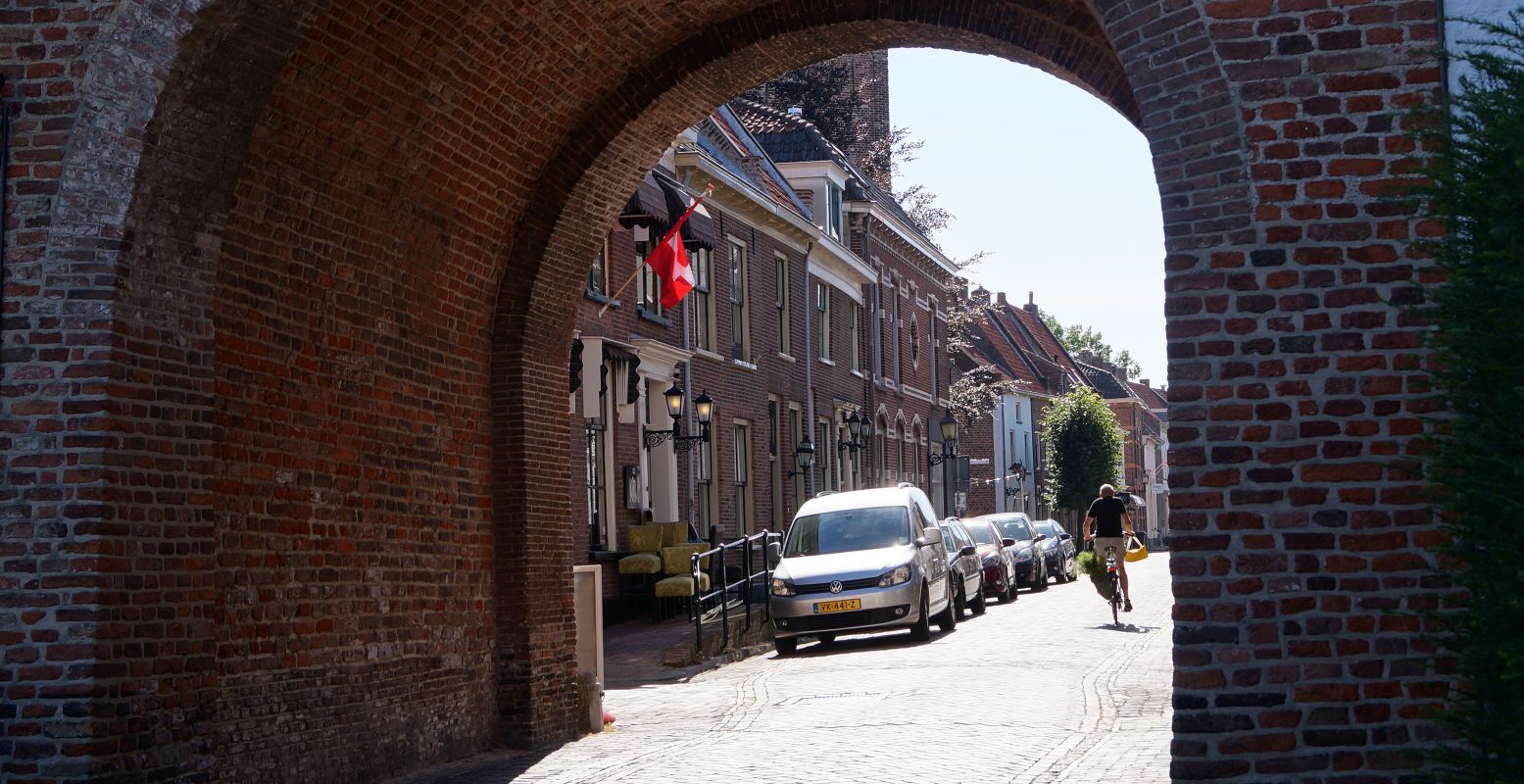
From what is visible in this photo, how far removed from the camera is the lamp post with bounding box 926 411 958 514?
38.6 m

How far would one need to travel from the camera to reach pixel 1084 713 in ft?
39.1

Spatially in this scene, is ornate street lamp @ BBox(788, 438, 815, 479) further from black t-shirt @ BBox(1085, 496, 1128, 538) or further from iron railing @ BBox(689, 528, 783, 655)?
black t-shirt @ BBox(1085, 496, 1128, 538)

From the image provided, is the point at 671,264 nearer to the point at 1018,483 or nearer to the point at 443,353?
the point at 443,353

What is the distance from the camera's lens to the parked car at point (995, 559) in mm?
26453

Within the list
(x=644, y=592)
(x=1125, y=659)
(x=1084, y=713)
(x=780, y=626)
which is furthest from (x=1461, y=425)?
(x=644, y=592)

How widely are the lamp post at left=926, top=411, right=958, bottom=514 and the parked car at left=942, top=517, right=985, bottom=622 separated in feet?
45.4

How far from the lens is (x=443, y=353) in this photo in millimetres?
10625

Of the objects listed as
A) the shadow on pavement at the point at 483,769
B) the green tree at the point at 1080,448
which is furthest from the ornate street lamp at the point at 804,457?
the green tree at the point at 1080,448

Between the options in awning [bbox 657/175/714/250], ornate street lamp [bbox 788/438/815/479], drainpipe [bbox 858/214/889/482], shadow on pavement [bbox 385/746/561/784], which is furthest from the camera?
drainpipe [bbox 858/214/889/482]

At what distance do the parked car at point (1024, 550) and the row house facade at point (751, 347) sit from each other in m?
3.64

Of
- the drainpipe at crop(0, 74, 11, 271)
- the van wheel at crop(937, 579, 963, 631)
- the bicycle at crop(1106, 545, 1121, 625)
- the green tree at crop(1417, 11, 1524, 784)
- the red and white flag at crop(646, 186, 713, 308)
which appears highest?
the red and white flag at crop(646, 186, 713, 308)

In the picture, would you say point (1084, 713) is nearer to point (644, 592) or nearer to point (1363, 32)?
point (1363, 32)

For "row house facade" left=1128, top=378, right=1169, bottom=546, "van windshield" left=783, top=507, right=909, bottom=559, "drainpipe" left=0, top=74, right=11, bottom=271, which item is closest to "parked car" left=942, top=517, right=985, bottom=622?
"van windshield" left=783, top=507, right=909, bottom=559

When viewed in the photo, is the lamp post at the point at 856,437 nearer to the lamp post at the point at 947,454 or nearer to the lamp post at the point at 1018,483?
the lamp post at the point at 947,454
